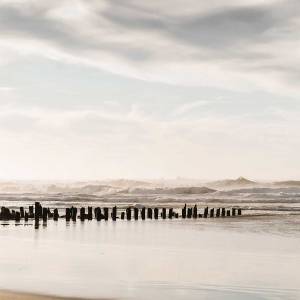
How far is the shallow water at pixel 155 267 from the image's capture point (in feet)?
49.9

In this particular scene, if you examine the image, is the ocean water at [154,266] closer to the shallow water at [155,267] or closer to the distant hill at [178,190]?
the shallow water at [155,267]

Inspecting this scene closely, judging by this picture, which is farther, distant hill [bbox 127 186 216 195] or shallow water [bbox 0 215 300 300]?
distant hill [bbox 127 186 216 195]

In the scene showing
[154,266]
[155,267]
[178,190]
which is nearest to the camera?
[155,267]

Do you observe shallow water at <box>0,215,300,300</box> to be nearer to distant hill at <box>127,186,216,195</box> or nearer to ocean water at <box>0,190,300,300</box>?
ocean water at <box>0,190,300,300</box>

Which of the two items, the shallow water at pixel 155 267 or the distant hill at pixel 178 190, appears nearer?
the shallow water at pixel 155 267

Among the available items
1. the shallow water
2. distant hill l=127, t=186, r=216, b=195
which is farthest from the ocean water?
distant hill l=127, t=186, r=216, b=195

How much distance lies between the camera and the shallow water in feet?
49.9

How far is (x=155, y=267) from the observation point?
63.0ft

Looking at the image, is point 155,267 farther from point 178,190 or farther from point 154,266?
point 178,190

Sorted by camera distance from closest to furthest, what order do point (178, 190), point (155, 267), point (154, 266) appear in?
point (155, 267) < point (154, 266) < point (178, 190)

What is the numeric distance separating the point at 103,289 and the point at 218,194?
109543mm

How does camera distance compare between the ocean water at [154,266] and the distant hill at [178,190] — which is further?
the distant hill at [178,190]

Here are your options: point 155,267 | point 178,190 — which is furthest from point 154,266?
point 178,190

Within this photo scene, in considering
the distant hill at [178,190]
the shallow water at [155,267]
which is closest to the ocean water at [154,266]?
the shallow water at [155,267]
